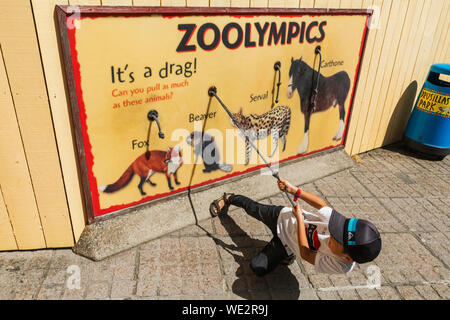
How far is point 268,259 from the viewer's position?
369 centimetres

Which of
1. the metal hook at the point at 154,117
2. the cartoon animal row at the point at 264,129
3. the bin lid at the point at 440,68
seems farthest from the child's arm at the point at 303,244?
the bin lid at the point at 440,68

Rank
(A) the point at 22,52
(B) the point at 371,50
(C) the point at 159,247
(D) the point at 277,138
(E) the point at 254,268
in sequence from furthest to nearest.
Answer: (B) the point at 371,50, (D) the point at 277,138, (C) the point at 159,247, (E) the point at 254,268, (A) the point at 22,52

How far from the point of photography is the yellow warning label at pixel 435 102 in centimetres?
621

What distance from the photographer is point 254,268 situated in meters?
3.67

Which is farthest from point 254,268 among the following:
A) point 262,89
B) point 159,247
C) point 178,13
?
point 178,13

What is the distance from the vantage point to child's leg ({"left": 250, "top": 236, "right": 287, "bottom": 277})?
366 centimetres

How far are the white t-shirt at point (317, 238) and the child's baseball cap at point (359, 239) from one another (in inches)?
8.4

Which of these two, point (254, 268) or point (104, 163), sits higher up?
point (104, 163)

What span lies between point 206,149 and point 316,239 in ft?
6.03

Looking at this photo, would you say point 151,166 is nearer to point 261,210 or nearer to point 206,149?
point 206,149

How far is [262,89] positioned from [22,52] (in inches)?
109

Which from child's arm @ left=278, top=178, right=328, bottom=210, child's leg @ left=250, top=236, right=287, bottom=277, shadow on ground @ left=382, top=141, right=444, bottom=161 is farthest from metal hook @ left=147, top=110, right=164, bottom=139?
shadow on ground @ left=382, top=141, right=444, bottom=161

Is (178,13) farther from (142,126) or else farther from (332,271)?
(332,271)

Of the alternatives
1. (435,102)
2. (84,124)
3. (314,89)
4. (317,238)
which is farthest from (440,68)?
(84,124)
